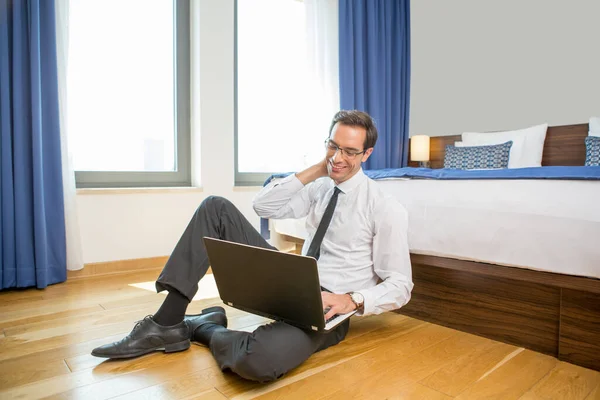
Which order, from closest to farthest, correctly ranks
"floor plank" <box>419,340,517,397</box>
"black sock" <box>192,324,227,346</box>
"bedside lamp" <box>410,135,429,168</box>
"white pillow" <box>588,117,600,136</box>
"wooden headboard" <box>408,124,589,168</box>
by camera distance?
"floor plank" <box>419,340,517,397</box>, "black sock" <box>192,324,227,346</box>, "white pillow" <box>588,117,600,136</box>, "wooden headboard" <box>408,124,589,168</box>, "bedside lamp" <box>410,135,429,168</box>

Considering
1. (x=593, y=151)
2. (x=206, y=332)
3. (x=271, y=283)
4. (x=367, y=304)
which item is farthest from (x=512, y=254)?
(x=593, y=151)

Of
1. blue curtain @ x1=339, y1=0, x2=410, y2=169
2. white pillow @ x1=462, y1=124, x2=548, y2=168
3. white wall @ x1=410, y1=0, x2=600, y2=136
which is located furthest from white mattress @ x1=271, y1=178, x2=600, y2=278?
blue curtain @ x1=339, y1=0, x2=410, y2=169

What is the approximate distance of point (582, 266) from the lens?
1.37 meters

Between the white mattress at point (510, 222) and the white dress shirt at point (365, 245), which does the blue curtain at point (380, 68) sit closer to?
the white mattress at point (510, 222)

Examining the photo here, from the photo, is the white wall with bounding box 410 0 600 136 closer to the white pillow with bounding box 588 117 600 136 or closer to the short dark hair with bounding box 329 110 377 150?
the white pillow with bounding box 588 117 600 136

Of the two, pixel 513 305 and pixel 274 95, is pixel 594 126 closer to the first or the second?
pixel 513 305

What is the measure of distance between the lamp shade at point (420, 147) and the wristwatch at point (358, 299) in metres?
2.75

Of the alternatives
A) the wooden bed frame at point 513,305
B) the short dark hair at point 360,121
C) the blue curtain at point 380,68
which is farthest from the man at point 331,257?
the blue curtain at point 380,68

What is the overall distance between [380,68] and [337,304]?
312cm

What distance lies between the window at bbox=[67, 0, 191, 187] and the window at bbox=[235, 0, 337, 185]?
1.58 ft

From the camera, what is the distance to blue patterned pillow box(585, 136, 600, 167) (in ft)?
8.85

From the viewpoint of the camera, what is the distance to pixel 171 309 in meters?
1.46

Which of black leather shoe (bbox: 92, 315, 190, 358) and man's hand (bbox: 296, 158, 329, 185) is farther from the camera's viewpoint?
man's hand (bbox: 296, 158, 329, 185)

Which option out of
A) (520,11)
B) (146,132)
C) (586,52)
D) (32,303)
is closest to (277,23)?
(146,132)
